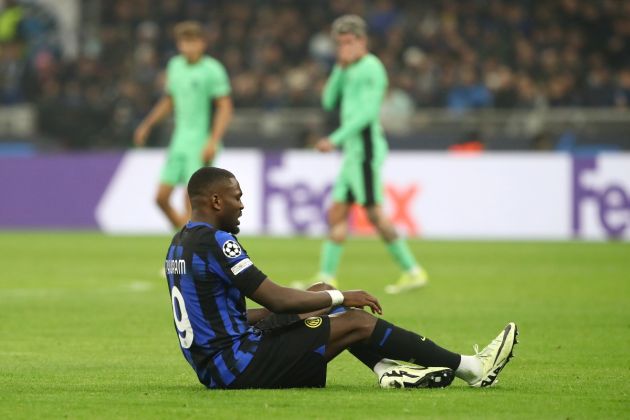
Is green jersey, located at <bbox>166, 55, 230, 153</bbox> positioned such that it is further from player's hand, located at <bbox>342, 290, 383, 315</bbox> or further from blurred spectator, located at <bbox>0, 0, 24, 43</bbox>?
blurred spectator, located at <bbox>0, 0, 24, 43</bbox>

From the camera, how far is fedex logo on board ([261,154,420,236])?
21.8 meters

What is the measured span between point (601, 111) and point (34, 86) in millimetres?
11574

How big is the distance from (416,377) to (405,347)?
0.71ft

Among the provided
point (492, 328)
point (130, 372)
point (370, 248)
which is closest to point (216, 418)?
point (130, 372)

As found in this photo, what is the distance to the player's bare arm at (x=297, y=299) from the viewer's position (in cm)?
659

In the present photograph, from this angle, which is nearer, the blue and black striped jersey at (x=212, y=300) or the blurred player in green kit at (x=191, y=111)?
the blue and black striped jersey at (x=212, y=300)

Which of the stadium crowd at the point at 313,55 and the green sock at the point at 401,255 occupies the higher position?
the stadium crowd at the point at 313,55

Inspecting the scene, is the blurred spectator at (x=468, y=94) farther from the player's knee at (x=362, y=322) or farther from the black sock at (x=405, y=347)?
the player's knee at (x=362, y=322)

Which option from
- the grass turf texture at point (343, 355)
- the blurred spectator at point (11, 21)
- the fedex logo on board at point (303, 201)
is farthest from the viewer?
the blurred spectator at point (11, 21)

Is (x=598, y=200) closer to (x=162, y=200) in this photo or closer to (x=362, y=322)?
(x=162, y=200)

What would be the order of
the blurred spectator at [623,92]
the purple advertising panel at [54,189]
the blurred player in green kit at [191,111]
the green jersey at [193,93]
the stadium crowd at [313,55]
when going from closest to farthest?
1. the blurred player in green kit at [191,111]
2. the green jersey at [193,93]
3. the purple advertising panel at [54,189]
4. the blurred spectator at [623,92]
5. the stadium crowd at [313,55]

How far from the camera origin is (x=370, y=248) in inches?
779

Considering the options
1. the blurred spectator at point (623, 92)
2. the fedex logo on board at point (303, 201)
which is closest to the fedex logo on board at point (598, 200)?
the fedex logo on board at point (303, 201)

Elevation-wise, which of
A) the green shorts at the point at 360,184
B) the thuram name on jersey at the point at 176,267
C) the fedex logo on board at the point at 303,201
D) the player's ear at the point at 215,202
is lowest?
the fedex logo on board at the point at 303,201
